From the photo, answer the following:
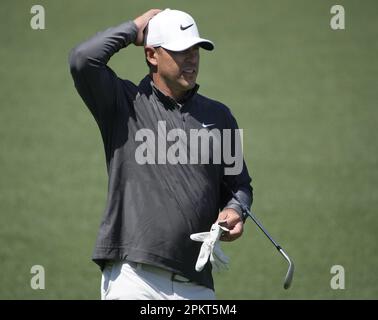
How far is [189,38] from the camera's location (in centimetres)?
565

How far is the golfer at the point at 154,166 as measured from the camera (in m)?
5.45

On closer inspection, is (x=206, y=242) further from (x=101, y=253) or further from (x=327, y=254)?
(x=327, y=254)

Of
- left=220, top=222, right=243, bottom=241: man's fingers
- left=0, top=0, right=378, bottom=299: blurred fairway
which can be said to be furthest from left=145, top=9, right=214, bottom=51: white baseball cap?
left=0, top=0, right=378, bottom=299: blurred fairway

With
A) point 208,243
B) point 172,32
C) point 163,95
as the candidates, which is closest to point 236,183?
point 208,243

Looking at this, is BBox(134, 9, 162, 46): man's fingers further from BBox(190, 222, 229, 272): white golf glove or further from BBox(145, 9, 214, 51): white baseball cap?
BBox(190, 222, 229, 272): white golf glove

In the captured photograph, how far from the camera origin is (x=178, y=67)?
18.6 feet

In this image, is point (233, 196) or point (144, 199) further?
point (233, 196)

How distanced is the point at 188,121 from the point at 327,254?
18.9 feet

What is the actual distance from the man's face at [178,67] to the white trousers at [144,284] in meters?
1.06

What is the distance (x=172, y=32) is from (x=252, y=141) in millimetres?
10375

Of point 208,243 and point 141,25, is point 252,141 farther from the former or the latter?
point 208,243

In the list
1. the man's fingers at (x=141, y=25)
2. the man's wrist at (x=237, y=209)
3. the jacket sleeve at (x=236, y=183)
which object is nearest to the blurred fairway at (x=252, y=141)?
the jacket sleeve at (x=236, y=183)

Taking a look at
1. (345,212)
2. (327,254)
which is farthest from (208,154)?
(345,212)
